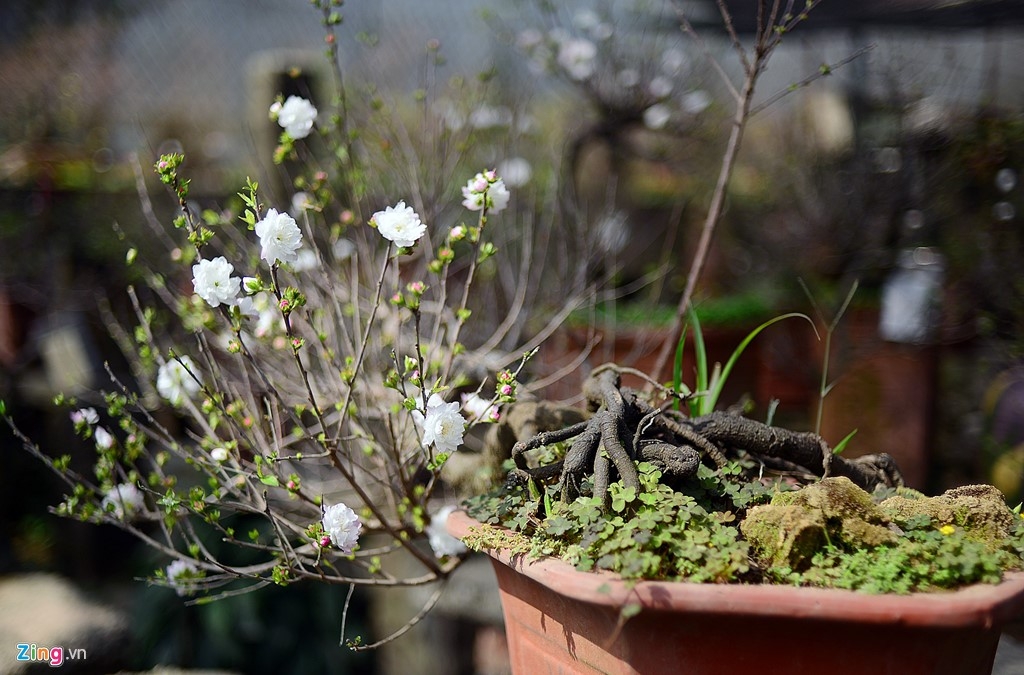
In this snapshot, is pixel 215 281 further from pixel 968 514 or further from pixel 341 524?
pixel 968 514

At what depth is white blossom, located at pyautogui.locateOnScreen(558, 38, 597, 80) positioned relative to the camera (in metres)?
4.21

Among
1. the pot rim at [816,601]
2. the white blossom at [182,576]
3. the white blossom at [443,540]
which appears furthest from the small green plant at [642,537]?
the white blossom at [182,576]

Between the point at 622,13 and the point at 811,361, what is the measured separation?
223 centimetres

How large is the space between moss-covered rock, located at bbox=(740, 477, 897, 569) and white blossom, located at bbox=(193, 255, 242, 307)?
957mm

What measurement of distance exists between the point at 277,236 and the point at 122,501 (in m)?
0.86

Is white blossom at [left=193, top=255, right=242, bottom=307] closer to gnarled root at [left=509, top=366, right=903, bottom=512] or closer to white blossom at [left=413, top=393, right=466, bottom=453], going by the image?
white blossom at [left=413, top=393, right=466, bottom=453]

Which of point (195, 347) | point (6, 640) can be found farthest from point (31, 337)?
point (6, 640)

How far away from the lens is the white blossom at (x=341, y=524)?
1.45m

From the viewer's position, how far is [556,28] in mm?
4383

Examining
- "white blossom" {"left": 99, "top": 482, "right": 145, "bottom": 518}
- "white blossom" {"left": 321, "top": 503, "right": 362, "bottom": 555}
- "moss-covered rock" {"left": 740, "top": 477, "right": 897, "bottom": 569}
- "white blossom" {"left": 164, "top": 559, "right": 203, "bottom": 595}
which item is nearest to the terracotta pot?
"moss-covered rock" {"left": 740, "top": 477, "right": 897, "bottom": 569}

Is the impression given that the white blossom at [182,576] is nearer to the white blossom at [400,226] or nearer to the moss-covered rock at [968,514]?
the white blossom at [400,226]

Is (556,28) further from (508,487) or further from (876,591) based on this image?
(876,591)

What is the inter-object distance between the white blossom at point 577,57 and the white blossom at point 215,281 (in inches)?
124

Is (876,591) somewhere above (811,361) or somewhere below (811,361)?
below
